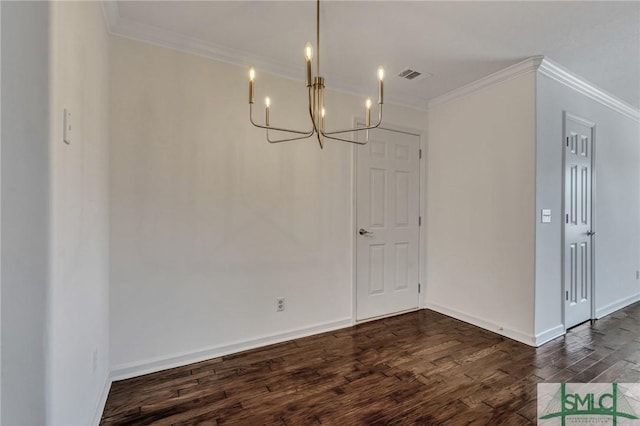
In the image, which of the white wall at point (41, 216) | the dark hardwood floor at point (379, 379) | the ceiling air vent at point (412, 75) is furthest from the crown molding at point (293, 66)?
the dark hardwood floor at point (379, 379)

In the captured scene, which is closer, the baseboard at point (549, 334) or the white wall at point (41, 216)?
the white wall at point (41, 216)

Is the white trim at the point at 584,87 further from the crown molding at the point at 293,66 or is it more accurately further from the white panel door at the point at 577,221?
the white panel door at the point at 577,221

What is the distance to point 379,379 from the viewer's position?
2143 mm

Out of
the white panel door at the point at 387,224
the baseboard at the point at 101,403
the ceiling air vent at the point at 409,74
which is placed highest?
the ceiling air vent at the point at 409,74

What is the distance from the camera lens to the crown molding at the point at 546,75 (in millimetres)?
2648

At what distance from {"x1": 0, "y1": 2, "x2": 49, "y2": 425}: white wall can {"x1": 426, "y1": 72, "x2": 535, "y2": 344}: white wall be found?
10.6 ft

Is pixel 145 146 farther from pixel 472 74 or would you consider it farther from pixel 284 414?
pixel 472 74

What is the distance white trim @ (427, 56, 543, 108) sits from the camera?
2.63m

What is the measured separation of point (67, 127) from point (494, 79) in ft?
10.8

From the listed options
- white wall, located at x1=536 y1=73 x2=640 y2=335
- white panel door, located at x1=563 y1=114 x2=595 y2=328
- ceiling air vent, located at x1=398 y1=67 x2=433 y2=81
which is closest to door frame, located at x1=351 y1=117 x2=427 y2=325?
ceiling air vent, located at x1=398 y1=67 x2=433 y2=81

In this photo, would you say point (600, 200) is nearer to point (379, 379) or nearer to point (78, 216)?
point (379, 379)

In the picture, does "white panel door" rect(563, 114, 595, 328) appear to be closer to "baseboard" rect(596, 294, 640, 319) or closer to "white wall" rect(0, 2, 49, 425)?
"baseboard" rect(596, 294, 640, 319)

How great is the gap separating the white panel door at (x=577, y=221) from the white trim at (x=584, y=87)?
0.32m

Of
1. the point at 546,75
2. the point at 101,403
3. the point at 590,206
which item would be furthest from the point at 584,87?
the point at 101,403
